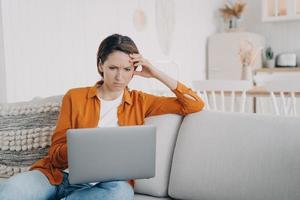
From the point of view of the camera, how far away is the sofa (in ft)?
5.08

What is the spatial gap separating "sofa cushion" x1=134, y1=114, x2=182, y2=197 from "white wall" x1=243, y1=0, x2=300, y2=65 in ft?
13.5

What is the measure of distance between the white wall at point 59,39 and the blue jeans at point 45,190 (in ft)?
4.86

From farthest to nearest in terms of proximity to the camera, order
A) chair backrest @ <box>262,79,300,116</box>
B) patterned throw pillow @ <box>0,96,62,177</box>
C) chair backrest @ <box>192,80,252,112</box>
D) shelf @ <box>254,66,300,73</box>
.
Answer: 1. shelf @ <box>254,66,300,73</box>
2. chair backrest @ <box>192,80,252,112</box>
3. chair backrest @ <box>262,79,300,116</box>
4. patterned throw pillow @ <box>0,96,62,177</box>

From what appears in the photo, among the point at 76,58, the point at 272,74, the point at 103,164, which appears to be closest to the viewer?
the point at 103,164

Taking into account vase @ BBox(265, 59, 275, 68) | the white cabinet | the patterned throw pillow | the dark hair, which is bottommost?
the patterned throw pillow

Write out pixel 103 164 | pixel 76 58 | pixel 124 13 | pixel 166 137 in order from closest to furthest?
pixel 103 164
pixel 166 137
pixel 76 58
pixel 124 13

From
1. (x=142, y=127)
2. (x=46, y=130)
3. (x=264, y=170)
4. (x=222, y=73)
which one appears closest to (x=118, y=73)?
(x=142, y=127)

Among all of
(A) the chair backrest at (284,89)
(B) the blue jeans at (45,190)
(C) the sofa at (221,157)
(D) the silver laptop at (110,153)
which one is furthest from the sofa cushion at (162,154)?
(A) the chair backrest at (284,89)

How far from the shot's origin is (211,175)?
1650 mm

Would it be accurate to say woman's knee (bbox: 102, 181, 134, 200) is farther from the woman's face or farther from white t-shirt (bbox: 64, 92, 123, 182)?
the woman's face

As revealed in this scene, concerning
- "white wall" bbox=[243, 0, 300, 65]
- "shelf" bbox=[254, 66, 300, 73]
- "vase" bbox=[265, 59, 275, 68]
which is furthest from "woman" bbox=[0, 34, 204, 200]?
"white wall" bbox=[243, 0, 300, 65]

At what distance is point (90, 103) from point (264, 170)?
743 millimetres

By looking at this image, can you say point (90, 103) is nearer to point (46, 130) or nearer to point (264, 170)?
point (46, 130)

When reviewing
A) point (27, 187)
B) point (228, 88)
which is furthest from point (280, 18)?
point (27, 187)
